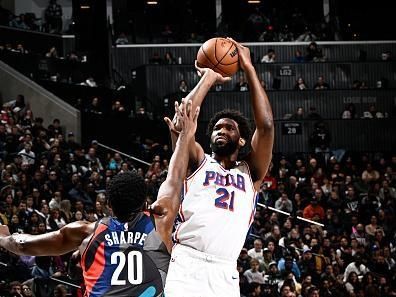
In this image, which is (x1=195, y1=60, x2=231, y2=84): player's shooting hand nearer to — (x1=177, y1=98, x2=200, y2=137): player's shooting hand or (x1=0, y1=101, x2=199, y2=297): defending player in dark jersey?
(x1=177, y1=98, x2=200, y2=137): player's shooting hand

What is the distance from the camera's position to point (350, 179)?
891 inches

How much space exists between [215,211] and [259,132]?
0.79 metres

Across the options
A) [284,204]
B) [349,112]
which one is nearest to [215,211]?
[284,204]

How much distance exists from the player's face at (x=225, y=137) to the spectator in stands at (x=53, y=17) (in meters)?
24.2

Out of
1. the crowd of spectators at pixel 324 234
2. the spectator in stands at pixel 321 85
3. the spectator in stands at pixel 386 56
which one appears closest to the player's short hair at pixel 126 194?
the crowd of spectators at pixel 324 234

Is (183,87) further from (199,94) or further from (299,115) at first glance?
(199,94)

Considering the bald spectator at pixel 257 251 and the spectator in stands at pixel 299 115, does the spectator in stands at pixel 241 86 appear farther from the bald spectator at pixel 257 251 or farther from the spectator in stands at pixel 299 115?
the bald spectator at pixel 257 251

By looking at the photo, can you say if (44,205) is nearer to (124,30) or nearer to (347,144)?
(347,144)

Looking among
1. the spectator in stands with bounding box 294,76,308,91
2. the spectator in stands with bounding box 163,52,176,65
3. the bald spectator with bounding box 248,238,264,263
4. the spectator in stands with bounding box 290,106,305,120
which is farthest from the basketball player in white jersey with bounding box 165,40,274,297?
the spectator in stands with bounding box 163,52,176,65

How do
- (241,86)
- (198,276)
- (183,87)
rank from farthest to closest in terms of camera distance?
1. (241,86)
2. (183,87)
3. (198,276)

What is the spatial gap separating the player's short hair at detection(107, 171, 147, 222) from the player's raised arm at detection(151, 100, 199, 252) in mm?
172

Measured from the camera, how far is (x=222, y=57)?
7055mm

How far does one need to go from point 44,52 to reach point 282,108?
25.4 feet

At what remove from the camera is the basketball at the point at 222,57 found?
7.07 meters
